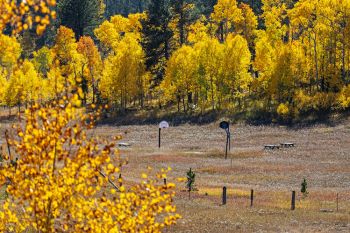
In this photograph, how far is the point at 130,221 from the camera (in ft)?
36.1

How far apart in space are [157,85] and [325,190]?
5626 centimetres

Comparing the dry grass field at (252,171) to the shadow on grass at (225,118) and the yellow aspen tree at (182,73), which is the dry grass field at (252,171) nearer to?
the shadow on grass at (225,118)

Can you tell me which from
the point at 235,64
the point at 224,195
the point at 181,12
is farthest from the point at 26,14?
the point at 181,12

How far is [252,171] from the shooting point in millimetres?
49562

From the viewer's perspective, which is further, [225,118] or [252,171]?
[225,118]

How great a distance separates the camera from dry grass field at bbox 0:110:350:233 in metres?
29.4

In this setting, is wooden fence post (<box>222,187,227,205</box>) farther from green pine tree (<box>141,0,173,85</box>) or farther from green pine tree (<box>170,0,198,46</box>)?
green pine tree (<box>170,0,198,46</box>)

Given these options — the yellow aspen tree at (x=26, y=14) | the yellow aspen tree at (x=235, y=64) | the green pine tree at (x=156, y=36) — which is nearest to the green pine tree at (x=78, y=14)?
the green pine tree at (x=156, y=36)


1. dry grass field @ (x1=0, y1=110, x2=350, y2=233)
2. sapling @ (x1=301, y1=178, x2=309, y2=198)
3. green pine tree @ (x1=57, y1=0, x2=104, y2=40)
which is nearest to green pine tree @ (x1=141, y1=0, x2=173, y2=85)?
dry grass field @ (x1=0, y1=110, x2=350, y2=233)

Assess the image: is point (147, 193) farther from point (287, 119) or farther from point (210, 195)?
point (287, 119)

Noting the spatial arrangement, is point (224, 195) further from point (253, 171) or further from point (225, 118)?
point (225, 118)

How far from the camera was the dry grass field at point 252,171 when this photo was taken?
29359 mm

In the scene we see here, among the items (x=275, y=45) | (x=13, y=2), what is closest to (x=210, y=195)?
(x=13, y=2)

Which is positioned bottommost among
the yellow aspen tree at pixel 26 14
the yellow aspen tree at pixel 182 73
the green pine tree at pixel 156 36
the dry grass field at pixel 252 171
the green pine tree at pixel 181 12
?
the dry grass field at pixel 252 171
